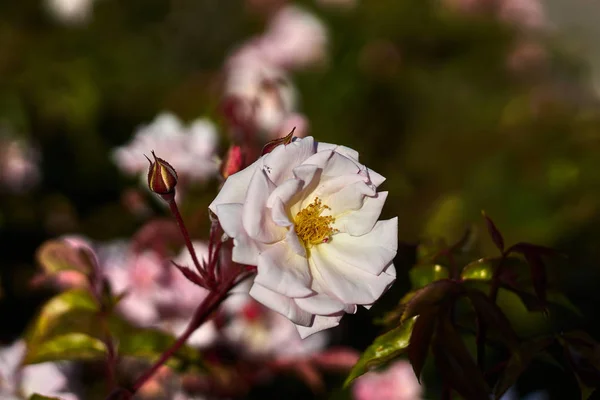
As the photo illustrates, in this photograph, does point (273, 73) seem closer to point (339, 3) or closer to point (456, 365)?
point (456, 365)

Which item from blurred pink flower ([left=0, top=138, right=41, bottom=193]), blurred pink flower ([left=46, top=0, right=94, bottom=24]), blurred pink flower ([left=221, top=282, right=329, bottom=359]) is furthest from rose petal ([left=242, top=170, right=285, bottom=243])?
blurred pink flower ([left=46, top=0, right=94, bottom=24])

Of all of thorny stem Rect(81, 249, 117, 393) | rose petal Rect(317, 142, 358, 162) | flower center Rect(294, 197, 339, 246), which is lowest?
thorny stem Rect(81, 249, 117, 393)

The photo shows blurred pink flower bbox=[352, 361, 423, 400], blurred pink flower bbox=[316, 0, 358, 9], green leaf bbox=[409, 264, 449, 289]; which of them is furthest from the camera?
blurred pink flower bbox=[316, 0, 358, 9]

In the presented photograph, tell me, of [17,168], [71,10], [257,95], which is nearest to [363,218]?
[257,95]

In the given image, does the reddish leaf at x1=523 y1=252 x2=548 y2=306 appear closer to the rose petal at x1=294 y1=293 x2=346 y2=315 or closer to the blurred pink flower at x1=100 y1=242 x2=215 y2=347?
the rose petal at x1=294 y1=293 x2=346 y2=315

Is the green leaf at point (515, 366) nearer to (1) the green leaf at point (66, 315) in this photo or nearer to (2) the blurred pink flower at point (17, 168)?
(1) the green leaf at point (66, 315)

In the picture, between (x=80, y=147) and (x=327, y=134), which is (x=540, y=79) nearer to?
(x=327, y=134)

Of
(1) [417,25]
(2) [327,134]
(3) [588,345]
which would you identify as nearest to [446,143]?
(2) [327,134]
